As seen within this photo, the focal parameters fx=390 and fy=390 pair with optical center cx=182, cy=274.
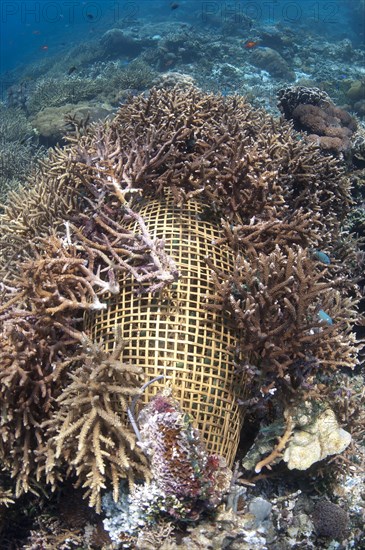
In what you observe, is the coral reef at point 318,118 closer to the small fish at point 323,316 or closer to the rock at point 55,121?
the small fish at point 323,316

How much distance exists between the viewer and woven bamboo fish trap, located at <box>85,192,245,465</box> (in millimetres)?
2660

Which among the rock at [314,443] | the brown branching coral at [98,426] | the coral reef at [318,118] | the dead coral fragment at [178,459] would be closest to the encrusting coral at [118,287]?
the brown branching coral at [98,426]

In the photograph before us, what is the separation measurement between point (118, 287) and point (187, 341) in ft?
2.03

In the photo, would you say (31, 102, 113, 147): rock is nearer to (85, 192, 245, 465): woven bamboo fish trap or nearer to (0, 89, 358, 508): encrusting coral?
(0, 89, 358, 508): encrusting coral

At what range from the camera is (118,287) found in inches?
109

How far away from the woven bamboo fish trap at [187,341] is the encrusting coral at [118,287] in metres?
0.09

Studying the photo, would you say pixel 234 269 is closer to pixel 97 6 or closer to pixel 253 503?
pixel 253 503

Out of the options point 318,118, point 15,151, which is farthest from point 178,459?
A: point 15,151

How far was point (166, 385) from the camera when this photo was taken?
2607mm

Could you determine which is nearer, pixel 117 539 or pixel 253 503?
pixel 117 539

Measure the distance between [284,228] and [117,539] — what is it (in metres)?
2.62

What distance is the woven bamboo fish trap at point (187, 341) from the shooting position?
266 cm

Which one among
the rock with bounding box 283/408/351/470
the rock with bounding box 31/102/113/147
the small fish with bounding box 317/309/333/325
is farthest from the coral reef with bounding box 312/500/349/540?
the rock with bounding box 31/102/113/147

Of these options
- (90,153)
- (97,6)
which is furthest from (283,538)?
(97,6)
